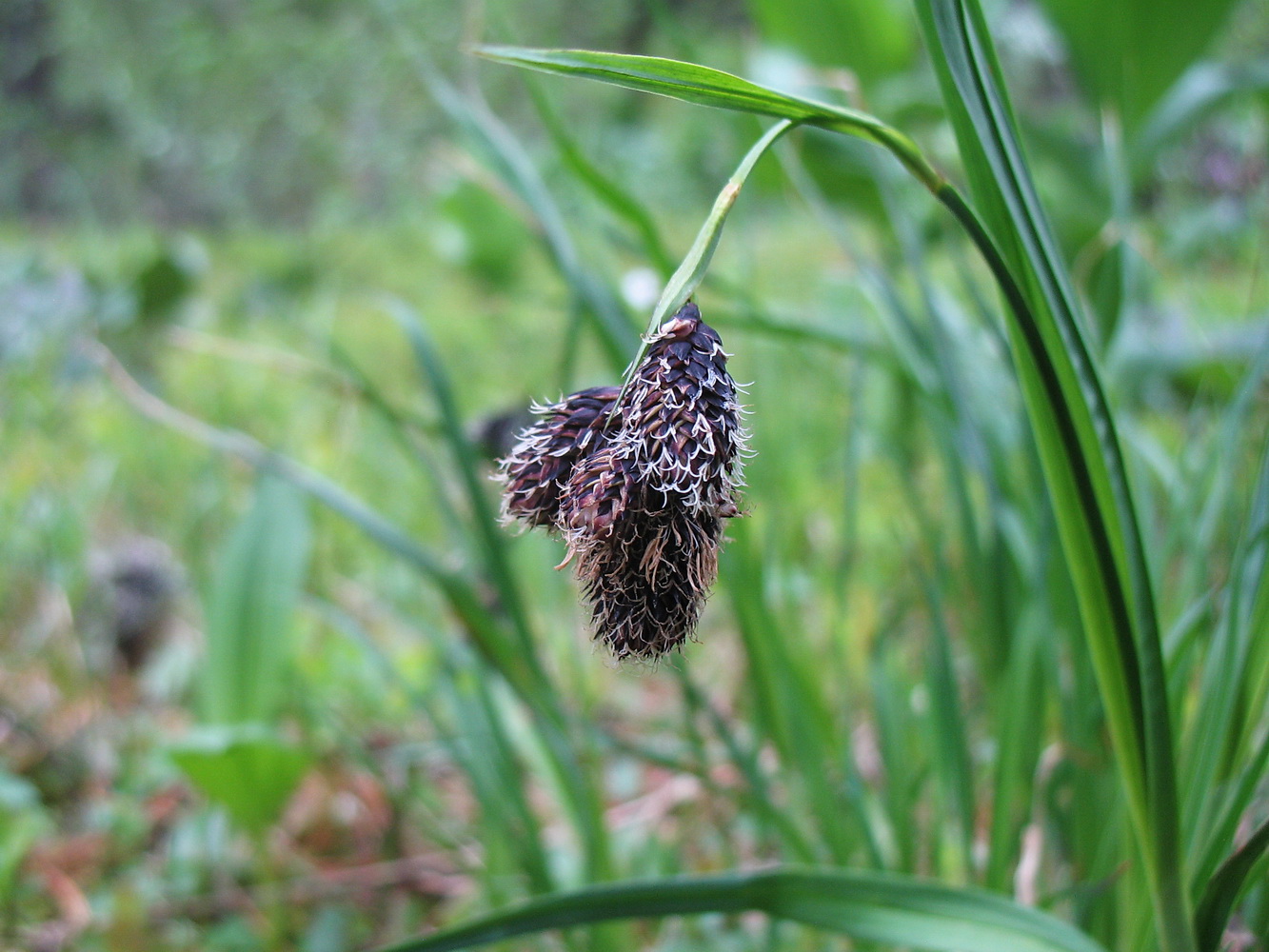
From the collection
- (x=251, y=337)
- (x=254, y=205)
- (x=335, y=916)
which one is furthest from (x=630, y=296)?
(x=254, y=205)

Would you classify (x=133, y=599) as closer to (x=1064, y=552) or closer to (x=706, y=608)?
(x=706, y=608)

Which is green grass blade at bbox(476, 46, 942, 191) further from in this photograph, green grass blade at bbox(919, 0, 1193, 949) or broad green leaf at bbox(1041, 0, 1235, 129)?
broad green leaf at bbox(1041, 0, 1235, 129)

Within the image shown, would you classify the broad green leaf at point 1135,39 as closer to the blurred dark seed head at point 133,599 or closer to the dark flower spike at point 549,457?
the dark flower spike at point 549,457

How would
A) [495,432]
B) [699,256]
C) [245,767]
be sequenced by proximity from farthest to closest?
[495,432]
[245,767]
[699,256]

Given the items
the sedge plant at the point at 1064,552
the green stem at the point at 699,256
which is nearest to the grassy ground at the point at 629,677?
the sedge plant at the point at 1064,552

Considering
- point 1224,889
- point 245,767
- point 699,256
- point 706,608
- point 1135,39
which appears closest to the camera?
point 699,256

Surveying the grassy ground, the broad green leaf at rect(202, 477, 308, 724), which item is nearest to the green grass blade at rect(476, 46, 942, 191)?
the grassy ground

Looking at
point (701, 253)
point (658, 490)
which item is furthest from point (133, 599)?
point (701, 253)
